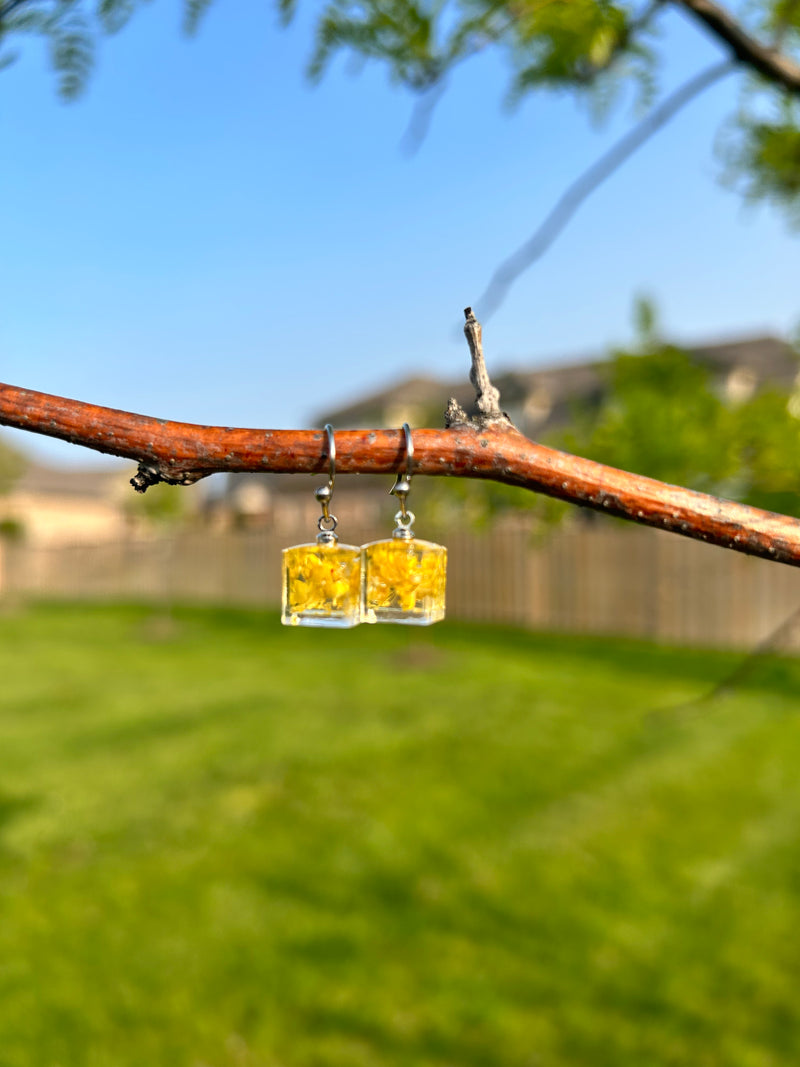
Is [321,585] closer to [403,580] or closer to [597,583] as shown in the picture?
[403,580]

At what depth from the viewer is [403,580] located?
122cm

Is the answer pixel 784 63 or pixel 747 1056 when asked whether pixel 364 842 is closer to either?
pixel 747 1056

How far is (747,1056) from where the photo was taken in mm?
4016

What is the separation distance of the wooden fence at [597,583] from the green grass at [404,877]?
181cm

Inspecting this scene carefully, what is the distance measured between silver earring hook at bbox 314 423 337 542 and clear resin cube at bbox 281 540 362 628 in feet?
0.05

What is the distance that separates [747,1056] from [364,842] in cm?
296

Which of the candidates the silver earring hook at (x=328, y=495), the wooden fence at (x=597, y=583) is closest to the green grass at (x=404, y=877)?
the silver earring hook at (x=328, y=495)

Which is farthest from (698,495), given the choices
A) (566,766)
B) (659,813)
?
(566,766)

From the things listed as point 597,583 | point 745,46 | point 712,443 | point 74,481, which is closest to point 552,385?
point 597,583

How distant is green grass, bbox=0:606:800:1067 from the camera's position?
13.7ft

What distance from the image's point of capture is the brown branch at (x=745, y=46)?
2.41 metres

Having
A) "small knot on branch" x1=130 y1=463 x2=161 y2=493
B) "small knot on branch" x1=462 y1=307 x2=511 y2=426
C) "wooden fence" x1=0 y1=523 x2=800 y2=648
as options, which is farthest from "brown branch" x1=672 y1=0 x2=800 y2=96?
"wooden fence" x1=0 y1=523 x2=800 y2=648

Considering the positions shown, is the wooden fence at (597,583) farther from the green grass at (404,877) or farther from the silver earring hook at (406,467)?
the silver earring hook at (406,467)

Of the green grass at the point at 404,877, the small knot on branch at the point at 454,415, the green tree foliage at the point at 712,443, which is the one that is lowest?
the green grass at the point at 404,877
